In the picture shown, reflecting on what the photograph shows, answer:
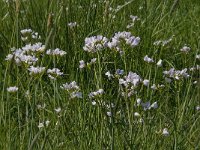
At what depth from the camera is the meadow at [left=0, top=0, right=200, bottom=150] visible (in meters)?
1.99

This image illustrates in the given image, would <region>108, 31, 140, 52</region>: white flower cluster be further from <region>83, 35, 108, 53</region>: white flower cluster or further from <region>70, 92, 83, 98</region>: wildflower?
<region>70, 92, 83, 98</region>: wildflower

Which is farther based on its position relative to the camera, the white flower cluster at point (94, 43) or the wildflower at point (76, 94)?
the white flower cluster at point (94, 43)

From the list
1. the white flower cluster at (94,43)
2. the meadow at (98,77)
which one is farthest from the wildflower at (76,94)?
the white flower cluster at (94,43)

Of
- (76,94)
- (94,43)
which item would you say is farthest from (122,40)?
(76,94)

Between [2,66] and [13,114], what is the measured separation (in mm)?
573

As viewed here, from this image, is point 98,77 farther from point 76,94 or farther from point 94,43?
point 76,94

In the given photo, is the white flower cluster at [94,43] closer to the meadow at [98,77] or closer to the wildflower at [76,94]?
the meadow at [98,77]

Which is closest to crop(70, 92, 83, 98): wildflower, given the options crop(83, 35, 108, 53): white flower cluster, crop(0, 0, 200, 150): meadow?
crop(0, 0, 200, 150): meadow

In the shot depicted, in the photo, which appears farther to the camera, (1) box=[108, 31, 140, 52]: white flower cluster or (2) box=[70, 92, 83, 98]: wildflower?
(1) box=[108, 31, 140, 52]: white flower cluster

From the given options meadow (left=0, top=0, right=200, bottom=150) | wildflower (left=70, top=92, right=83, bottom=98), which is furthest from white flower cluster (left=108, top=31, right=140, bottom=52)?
wildflower (left=70, top=92, right=83, bottom=98)

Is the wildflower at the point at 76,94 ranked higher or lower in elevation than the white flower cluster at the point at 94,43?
lower

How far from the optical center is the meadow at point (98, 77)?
6.54 feet

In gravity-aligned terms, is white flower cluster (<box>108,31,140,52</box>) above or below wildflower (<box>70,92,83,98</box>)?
above

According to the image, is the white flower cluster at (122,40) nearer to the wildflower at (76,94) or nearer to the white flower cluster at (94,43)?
the white flower cluster at (94,43)
